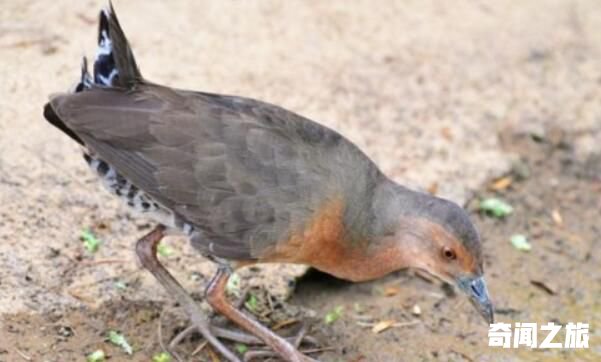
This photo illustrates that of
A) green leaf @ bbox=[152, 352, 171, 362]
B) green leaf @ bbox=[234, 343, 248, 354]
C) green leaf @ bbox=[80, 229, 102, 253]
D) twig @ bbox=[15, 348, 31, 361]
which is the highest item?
green leaf @ bbox=[80, 229, 102, 253]

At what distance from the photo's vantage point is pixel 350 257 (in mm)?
5562

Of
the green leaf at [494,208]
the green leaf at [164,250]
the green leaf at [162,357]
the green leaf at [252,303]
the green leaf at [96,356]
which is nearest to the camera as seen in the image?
the green leaf at [96,356]

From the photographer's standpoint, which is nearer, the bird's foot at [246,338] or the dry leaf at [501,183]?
the bird's foot at [246,338]

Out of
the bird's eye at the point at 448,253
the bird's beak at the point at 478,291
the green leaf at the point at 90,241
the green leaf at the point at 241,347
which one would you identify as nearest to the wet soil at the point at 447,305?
the green leaf at the point at 241,347

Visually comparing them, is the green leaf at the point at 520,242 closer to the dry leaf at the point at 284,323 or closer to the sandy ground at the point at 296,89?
the sandy ground at the point at 296,89

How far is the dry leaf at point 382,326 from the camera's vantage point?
6.07 metres

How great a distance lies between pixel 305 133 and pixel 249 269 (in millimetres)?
1012

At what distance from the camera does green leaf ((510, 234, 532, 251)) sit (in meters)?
6.91

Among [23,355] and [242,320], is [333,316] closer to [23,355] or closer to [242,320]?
[242,320]

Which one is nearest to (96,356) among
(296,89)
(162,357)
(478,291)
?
(162,357)

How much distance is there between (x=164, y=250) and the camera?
6.12m

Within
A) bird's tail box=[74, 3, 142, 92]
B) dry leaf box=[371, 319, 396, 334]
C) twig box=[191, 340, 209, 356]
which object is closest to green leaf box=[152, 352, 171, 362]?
twig box=[191, 340, 209, 356]

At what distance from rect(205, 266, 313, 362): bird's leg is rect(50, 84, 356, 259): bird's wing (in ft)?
0.80

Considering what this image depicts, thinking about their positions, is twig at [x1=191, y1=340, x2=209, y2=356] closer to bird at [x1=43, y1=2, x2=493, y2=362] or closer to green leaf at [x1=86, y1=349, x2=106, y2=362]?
bird at [x1=43, y1=2, x2=493, y2=362]
